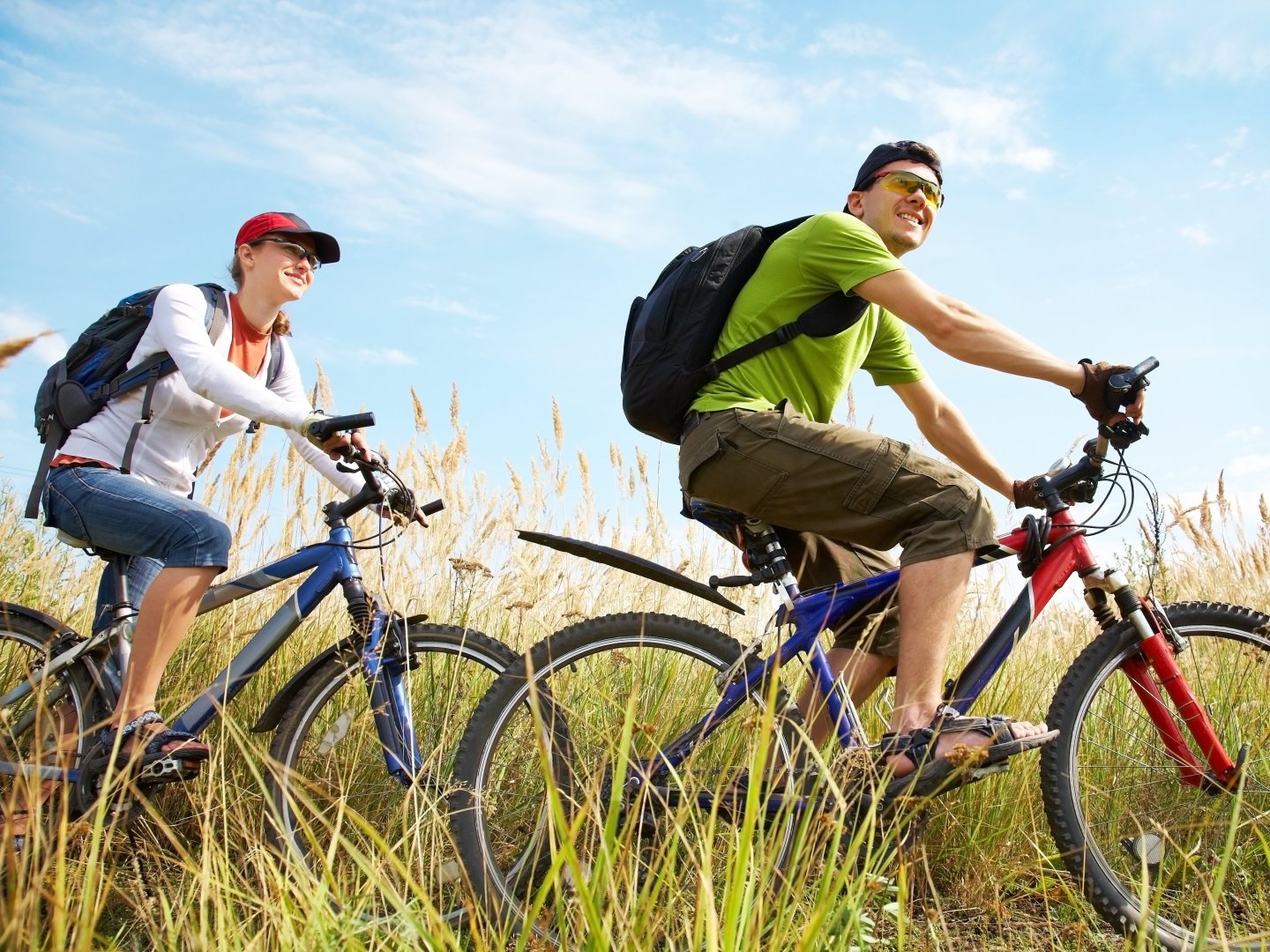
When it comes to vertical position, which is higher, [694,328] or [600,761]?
[694,328]

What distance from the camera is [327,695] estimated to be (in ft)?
9.78

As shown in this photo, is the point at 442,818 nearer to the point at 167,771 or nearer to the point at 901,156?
the point at 167,771

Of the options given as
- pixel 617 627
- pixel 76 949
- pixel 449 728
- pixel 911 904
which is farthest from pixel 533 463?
pixel 76 949

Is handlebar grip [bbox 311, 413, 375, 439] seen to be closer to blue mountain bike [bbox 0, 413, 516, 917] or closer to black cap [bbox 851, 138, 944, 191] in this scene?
blue mountain bike [bbox 0, 413, 516, 917]

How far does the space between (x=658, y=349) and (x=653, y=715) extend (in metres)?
1.05

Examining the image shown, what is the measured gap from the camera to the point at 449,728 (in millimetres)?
3139

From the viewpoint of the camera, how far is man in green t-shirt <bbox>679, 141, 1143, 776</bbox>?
2.55m

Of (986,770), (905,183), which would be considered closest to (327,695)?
(986,770)

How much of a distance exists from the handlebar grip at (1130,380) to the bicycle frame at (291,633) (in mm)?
2120

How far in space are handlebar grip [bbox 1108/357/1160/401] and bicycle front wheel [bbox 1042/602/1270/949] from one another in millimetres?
694

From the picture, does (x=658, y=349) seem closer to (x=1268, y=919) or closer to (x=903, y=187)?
(x=903, y=187)

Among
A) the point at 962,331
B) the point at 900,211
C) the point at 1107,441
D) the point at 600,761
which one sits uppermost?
the point at 900,211

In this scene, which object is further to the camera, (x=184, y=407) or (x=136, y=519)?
(x=184, y=407)

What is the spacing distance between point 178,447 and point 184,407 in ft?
0.55
